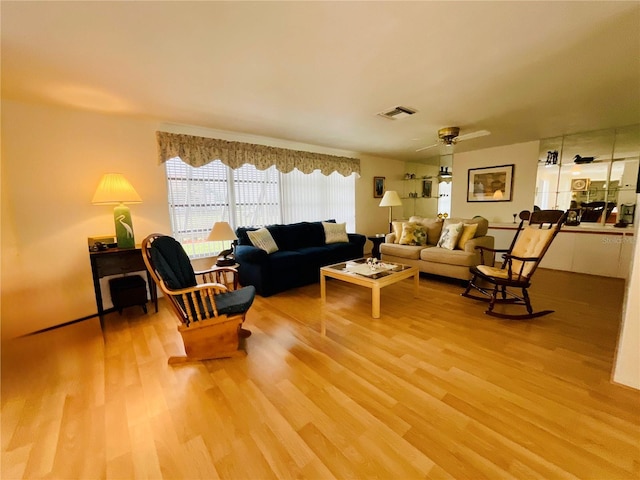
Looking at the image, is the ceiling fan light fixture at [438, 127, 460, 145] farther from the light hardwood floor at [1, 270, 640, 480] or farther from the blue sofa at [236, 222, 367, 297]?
the light hardwood floor at [1, 270, 640, 480]

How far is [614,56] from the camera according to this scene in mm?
1890

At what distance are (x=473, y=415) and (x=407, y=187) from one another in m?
5.90

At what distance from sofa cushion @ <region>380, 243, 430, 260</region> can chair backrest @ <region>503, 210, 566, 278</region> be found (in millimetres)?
1147

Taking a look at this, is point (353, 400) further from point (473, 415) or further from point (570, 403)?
point (570, 403)

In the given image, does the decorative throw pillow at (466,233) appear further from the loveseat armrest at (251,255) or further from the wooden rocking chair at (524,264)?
the loveseat armrest at (251,255)

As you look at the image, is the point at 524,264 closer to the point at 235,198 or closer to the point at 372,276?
the point at 372,276

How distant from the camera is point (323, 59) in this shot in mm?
1886

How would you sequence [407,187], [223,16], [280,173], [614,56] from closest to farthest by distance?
[223,16], [614,56], [280,173], [407,187]

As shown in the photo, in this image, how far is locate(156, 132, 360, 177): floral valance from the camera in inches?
131

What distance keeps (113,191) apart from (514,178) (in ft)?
19.7

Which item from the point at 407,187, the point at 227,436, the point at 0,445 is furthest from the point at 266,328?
the point at 407,187

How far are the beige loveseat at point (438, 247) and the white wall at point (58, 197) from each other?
3.56 metres

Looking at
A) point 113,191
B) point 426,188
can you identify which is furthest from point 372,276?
point 426,188

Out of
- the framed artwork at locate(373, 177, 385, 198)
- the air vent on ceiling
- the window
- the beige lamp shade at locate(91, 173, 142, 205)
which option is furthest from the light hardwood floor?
the framed artwork at locate(373, 177, 385, 198)
